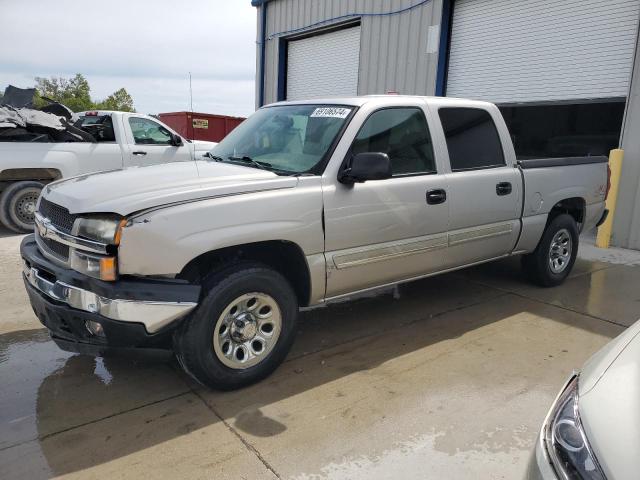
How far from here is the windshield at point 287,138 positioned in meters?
3.74

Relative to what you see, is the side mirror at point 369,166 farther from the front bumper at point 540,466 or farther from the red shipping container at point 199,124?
the red shipping container at point 199,124

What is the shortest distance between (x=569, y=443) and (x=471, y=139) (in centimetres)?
347

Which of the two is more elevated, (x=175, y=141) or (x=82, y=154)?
(x=175, y=141)

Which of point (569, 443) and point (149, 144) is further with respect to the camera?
point (149, 144)

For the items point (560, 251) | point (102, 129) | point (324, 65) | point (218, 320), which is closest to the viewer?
point (218, 320)

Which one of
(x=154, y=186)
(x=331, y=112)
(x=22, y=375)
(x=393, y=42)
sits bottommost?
(x=22, y=375)

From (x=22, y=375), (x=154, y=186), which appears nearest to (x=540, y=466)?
(x=154, y=186)

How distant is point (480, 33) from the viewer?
31.0 ft

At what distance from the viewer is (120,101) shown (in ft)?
149

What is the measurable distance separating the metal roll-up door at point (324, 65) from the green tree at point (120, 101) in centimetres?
3382

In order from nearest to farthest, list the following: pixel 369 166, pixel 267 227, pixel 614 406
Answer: pixel 614 406
pixel 267 227
pixel 369 166

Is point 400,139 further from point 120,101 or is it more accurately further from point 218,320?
point 120,101

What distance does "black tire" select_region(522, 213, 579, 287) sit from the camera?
5395mm

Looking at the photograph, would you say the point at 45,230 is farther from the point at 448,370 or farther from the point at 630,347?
the point at 630,347
